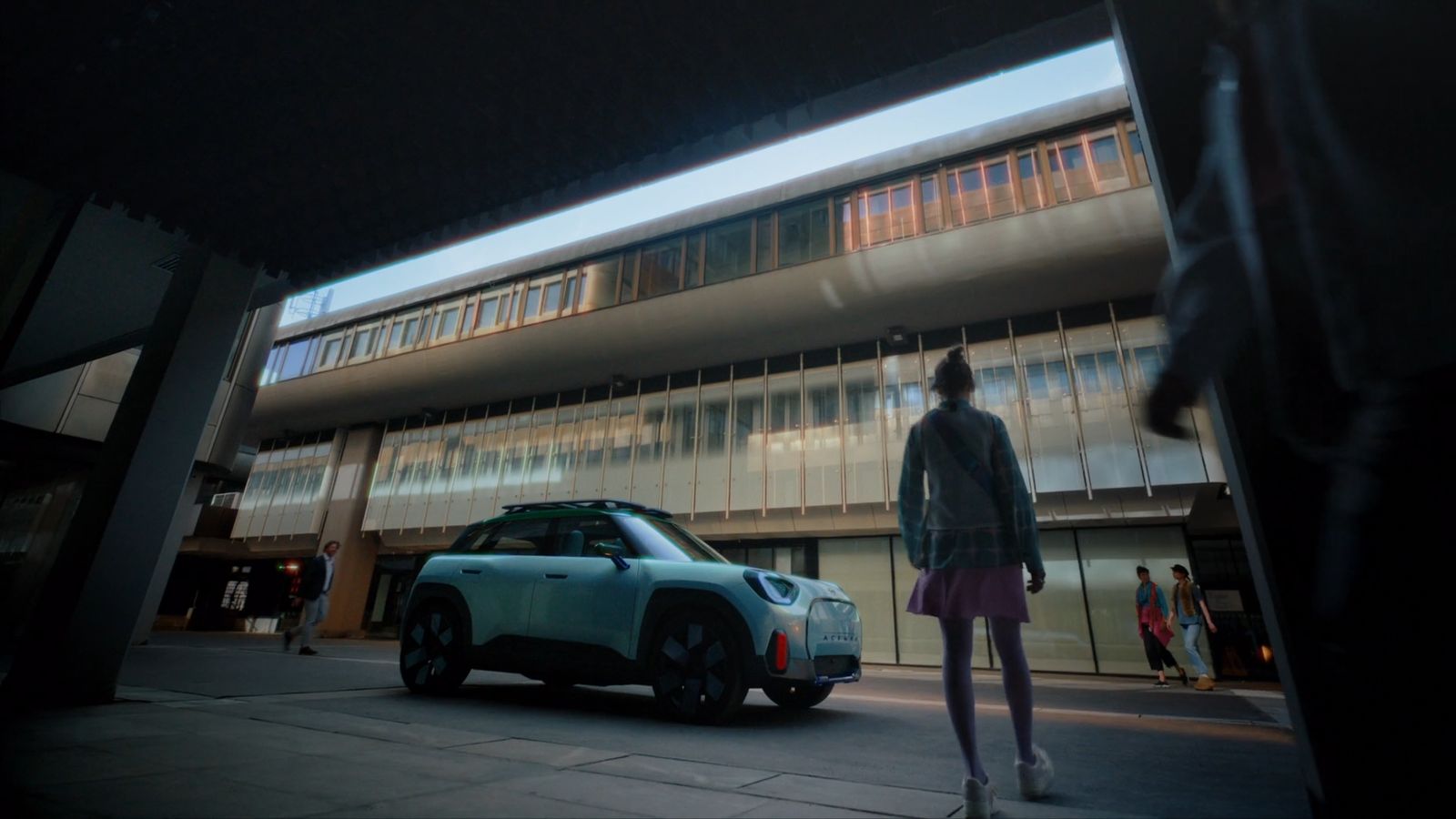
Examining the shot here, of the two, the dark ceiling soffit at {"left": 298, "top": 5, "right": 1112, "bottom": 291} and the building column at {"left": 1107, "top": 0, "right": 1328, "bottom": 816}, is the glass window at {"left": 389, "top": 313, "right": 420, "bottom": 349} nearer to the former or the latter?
the dark ceiling soffit at {"left": 298, "top": 5, "right": 1112, "bottom": 291}

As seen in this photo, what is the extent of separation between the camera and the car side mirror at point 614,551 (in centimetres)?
470

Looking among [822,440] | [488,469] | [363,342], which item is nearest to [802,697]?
[822,440]

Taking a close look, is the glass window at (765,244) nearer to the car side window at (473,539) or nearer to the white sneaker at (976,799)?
the car side window at (473,539)

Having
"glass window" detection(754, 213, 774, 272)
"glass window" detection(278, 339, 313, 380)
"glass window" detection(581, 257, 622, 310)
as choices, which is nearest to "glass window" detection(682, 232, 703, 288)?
"glass window" detection(754, 213, 774, 272)

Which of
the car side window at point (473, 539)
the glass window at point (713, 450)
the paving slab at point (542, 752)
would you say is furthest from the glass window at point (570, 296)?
the paving slab at point (542, 752)

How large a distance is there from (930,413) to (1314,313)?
1.58 m

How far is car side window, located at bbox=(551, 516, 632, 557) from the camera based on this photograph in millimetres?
4918

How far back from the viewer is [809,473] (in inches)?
617

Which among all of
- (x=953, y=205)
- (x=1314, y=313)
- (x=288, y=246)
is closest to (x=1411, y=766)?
(x=1314, y=313)

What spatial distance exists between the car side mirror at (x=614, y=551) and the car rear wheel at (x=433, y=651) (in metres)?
1.47

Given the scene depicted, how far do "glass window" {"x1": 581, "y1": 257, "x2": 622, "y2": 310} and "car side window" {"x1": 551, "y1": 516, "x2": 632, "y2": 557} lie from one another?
44.1ft

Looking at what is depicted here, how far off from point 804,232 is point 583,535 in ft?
42.6

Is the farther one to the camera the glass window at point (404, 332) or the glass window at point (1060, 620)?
the glass window at point (404, 332)

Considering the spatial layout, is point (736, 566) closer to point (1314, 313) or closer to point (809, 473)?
point (1314, 313)
